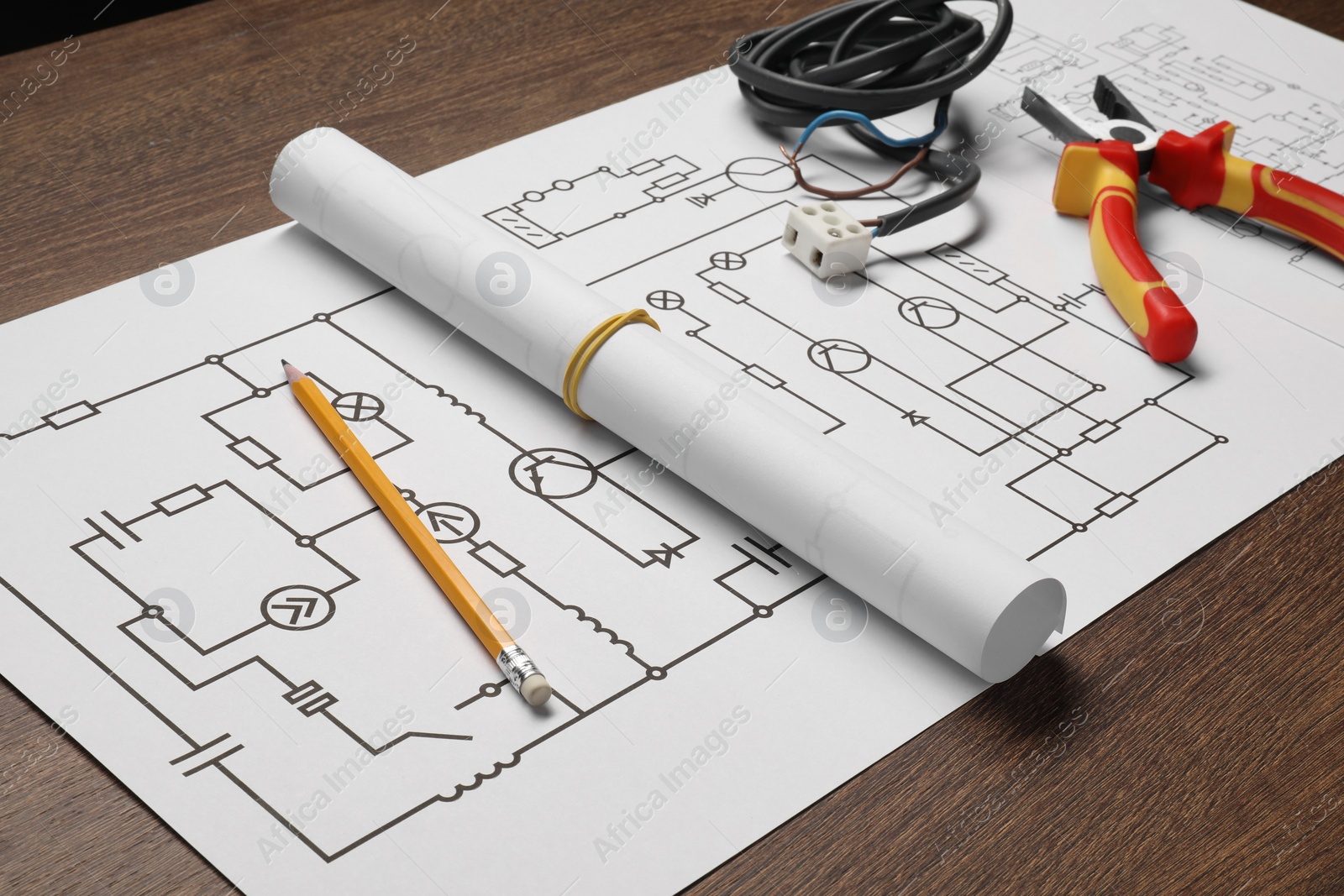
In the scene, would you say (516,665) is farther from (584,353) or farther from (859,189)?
(859,189)

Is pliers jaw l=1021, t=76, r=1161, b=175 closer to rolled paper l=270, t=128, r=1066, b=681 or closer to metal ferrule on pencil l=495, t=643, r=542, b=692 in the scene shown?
rolled paper l=270, t=128, r=1066, b=681

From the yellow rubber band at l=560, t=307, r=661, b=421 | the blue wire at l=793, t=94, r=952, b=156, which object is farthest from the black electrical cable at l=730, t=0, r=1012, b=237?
the yellow rubber band at l=560, t=307, r=661, b=421

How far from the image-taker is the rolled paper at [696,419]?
1.69 feet

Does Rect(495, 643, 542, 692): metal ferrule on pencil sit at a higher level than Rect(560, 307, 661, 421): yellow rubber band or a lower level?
lower

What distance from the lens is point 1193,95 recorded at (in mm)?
990

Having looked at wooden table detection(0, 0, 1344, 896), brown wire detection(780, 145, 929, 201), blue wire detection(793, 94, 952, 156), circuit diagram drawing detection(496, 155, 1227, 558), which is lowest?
wooden table detection(0, 0, 1344, 896)

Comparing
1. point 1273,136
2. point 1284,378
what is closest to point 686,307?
point 1284,378

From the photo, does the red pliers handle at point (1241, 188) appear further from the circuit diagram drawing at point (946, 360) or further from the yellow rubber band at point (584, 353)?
the yellow rubber band at point (584, 353)

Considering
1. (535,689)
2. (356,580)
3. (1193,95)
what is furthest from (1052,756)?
(1193,95)

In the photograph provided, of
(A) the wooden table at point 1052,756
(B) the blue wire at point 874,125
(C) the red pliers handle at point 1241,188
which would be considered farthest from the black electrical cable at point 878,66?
(A) the wooden table at point 1052,756

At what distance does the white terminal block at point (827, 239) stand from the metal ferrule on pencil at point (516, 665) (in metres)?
0.37

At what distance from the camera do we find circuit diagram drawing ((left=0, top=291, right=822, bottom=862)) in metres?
0.48

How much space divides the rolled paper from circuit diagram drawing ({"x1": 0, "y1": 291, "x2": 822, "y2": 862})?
3 centimetres

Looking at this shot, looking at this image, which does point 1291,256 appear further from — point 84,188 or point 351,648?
point 84,188
